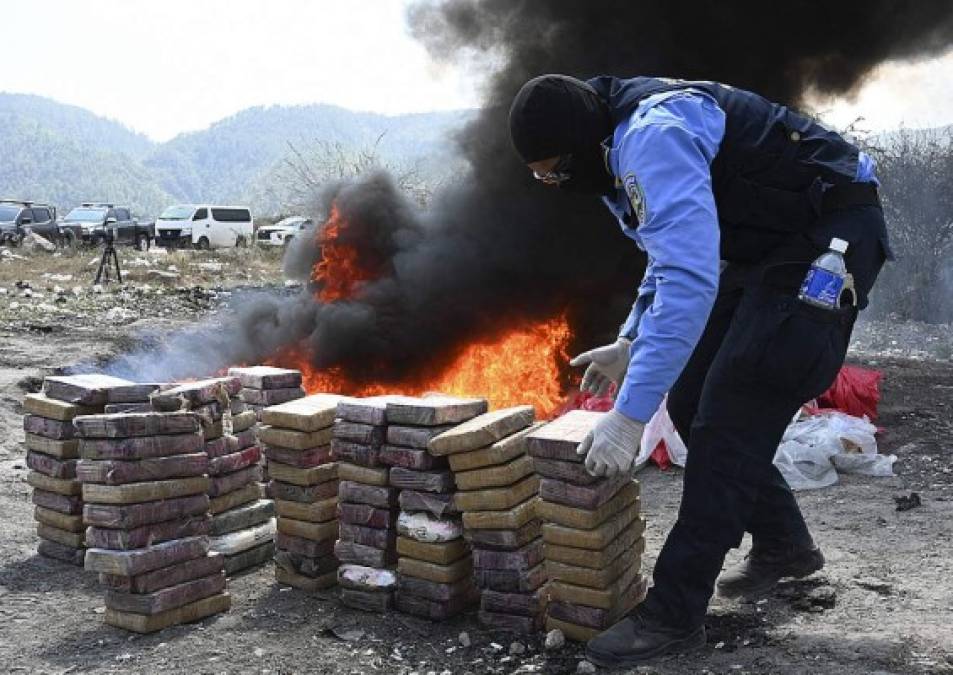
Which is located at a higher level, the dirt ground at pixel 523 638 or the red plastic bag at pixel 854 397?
the red plastic bag at pixel 854 397

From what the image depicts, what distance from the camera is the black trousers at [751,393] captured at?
298cm

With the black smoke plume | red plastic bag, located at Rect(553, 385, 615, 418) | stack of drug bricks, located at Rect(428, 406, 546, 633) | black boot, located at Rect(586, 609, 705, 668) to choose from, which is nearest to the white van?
the black smoke plume

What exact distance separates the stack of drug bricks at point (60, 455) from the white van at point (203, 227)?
25904 millimetres

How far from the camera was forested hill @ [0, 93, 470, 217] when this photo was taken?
375 ft

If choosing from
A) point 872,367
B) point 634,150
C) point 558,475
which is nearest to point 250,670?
point 558,475

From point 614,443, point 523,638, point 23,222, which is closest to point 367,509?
point 523,638

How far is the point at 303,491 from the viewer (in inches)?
161

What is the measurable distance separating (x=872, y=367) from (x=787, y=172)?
6661 mm

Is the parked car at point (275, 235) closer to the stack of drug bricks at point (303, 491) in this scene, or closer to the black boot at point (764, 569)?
the stack of drug bricks at point (303, 491)

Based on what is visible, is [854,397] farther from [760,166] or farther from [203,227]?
[203,227]

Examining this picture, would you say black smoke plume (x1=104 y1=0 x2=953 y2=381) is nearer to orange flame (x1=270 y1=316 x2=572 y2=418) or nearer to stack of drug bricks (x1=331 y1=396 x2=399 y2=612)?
orange flame (x1=270 y1=316 x2=572 y2=418)

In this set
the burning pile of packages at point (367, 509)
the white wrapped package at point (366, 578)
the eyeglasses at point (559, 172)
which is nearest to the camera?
the eyeglasses at point (559, 172)

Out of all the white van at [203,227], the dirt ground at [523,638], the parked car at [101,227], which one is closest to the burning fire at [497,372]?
the dirt ground at [523,638]

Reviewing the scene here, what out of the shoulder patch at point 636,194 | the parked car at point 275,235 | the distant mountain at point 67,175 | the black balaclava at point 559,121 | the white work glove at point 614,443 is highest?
the distant mountain at point 67,175
